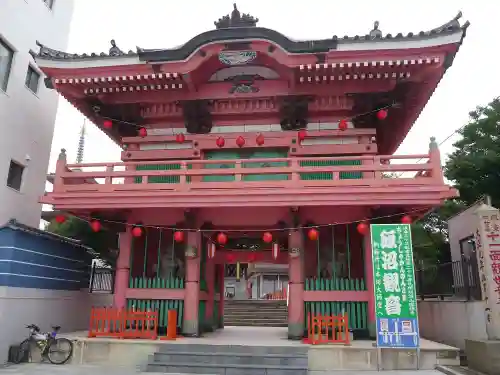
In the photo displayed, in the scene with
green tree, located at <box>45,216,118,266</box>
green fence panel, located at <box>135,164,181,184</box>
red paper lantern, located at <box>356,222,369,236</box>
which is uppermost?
green fence panel, located at <box>135,164,181,184</box>

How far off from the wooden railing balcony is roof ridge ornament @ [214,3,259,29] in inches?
186

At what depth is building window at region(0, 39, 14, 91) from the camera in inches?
480

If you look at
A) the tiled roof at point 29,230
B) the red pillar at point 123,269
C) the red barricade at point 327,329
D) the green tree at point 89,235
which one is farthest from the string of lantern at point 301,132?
the green tree at point 89,235

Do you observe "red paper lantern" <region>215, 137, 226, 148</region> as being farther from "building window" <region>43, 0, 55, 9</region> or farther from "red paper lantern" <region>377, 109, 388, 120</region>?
"building window" <region>43, 0, 55, 9</region>

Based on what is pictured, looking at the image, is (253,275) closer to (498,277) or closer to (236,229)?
(236,229)

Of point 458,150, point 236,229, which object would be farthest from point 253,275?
point 236,229

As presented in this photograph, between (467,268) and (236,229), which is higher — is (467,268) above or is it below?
below

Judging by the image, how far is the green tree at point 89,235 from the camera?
59.5 ft

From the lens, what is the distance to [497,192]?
1652 cm

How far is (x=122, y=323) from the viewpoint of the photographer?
10.6 metres

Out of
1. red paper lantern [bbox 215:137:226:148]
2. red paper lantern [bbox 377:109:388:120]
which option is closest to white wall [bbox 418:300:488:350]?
red paper lantern [bbox 377:109:388:120]

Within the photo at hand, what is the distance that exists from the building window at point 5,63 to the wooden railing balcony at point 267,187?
10.7 feet

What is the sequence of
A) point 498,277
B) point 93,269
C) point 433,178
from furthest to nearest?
point 93,269 → point 433,178 → point 498,277

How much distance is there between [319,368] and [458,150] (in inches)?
550
